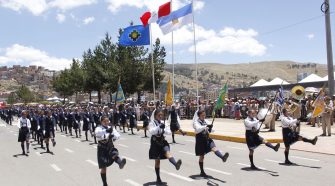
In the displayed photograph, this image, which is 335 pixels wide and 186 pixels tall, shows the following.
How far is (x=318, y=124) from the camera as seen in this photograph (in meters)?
23.4

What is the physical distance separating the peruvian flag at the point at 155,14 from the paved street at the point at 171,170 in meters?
13.3

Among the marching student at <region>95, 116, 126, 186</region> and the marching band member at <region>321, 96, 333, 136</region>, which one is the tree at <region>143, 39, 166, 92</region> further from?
the marching student at <region>95, 116, 126, 186</region>

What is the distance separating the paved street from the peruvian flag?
13.3 m

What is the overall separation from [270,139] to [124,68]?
31.4 metres

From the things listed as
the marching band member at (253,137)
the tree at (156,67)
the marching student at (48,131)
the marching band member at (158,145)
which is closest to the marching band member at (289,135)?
the marching band member at (253,137)

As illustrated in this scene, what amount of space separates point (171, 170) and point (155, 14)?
1931 cm

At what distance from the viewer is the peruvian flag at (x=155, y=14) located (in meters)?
28.4

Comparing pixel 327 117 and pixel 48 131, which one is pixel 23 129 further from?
pixel 327 117

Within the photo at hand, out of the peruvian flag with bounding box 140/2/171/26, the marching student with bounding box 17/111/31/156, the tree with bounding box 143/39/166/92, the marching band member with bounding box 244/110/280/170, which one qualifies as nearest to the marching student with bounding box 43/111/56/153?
the marching student with bounding box 17/111/31/156

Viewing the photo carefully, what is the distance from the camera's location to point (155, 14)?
30.1 metres

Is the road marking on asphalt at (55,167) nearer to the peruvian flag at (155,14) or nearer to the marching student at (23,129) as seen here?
the marching student at (23,129)

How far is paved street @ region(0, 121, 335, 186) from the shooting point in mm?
10578

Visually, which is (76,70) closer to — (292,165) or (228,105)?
(228,105)

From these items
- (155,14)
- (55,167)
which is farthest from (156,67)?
(55,167)
